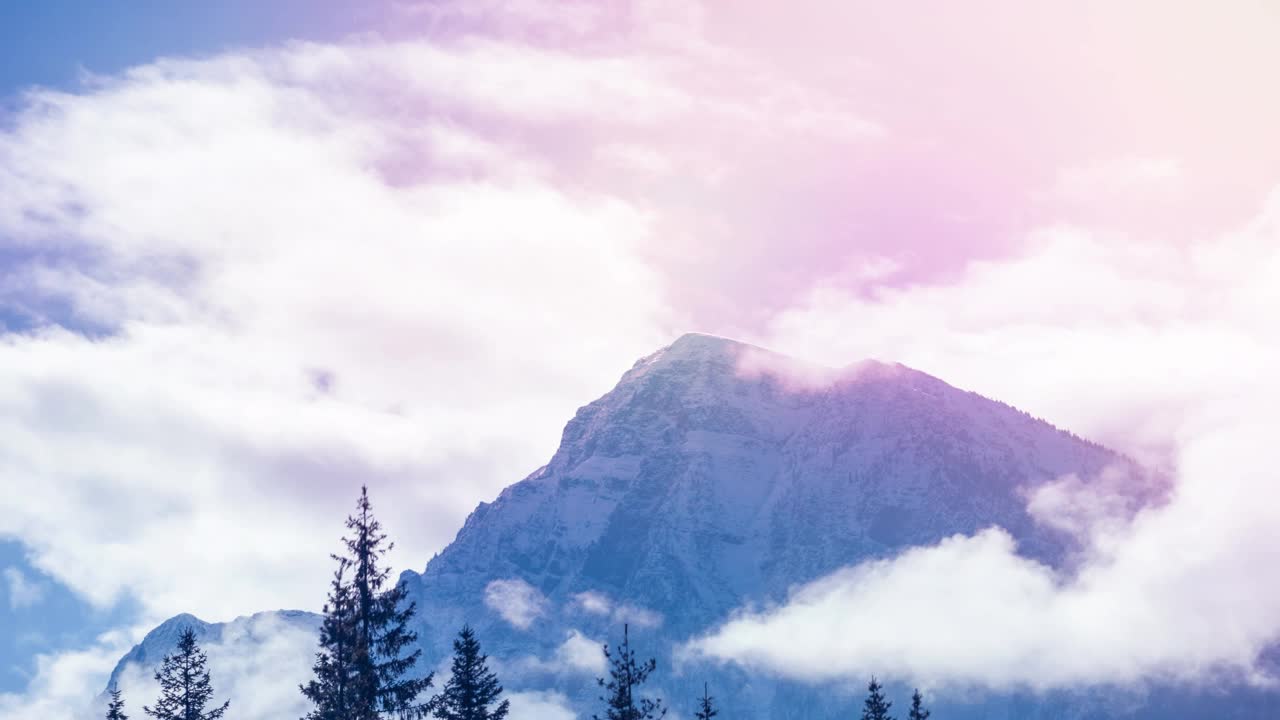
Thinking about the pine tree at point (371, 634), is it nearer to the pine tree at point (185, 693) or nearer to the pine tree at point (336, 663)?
the pine tree at point (336, 663)

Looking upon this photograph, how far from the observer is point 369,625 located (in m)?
52.7

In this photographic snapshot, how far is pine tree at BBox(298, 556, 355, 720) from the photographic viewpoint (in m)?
52.7

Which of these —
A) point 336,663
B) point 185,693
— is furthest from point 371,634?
point 185,693

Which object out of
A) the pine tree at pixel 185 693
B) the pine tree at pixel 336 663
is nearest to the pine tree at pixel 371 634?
the pine tree at pixel 336 663

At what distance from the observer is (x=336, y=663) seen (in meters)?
53.9

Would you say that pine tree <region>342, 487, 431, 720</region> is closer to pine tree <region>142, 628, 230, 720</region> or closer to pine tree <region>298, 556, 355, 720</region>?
pine tree <region>298, 556, 355, 720</region>

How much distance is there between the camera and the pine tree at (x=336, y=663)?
5269cm

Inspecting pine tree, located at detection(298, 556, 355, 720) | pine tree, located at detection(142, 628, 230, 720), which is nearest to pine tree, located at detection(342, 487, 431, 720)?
pine tree, located at detection(298, 556, 355, 720)

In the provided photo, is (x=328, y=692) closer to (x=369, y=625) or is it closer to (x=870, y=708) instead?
(x=369, y=625)

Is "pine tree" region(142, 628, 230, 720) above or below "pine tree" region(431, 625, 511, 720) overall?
above

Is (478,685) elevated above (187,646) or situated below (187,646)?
below

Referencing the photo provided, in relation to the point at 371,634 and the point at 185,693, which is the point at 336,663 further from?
the point at 185,693

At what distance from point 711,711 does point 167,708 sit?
25674 mm

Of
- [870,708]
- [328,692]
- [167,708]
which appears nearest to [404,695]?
[328,692]
